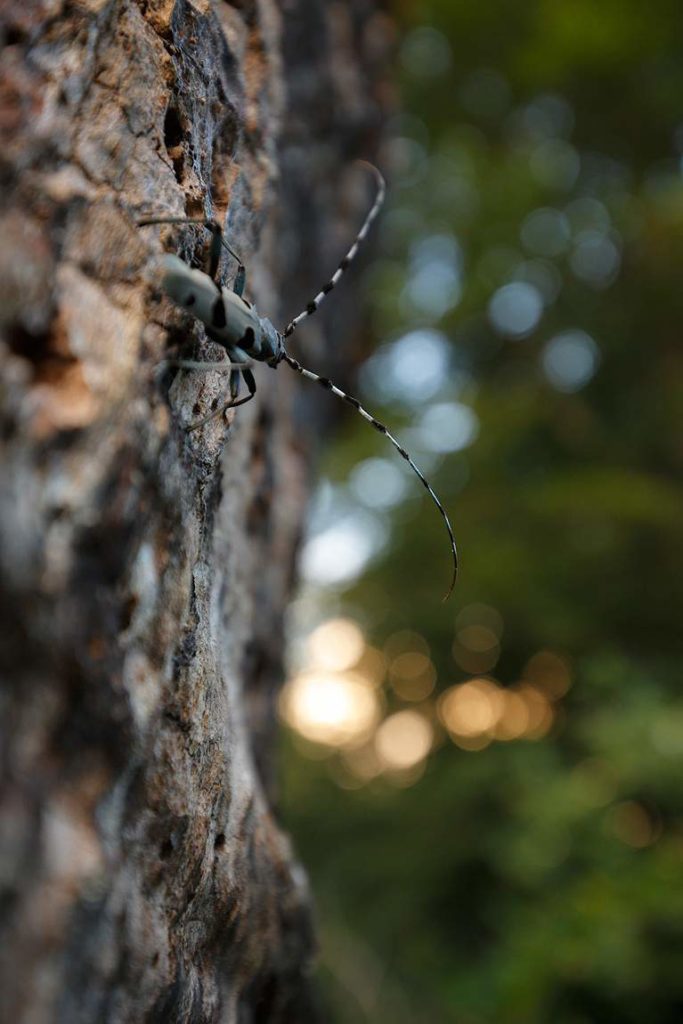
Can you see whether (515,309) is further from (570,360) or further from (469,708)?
(469,708)

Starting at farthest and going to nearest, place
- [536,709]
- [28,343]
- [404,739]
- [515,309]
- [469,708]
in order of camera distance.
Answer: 1. [404,739]
2. [515,309]
3. [469,708]
4. [536,709]
5. [28,343]

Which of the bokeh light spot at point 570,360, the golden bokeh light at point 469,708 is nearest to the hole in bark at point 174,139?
the bokeh light spot at point 570,360

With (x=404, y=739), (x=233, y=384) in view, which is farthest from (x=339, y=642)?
(x=233, y=384)

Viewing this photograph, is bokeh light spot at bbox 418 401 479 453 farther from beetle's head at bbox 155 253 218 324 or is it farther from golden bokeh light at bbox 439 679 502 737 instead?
beetle's head at bbox 155 253 218 324

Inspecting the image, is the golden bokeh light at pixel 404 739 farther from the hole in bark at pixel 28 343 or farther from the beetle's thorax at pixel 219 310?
the hole in bark at pixel 28 343

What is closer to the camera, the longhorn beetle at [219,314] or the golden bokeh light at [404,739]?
the longhorn beetle at [219,314]

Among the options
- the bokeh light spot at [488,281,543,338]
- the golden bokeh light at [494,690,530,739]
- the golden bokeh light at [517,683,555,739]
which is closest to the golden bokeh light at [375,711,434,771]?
the golden bokeh light at [494,690,530,739]

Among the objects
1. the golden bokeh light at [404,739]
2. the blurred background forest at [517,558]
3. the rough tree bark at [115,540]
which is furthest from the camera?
the golden bokeh light at [404,739]
